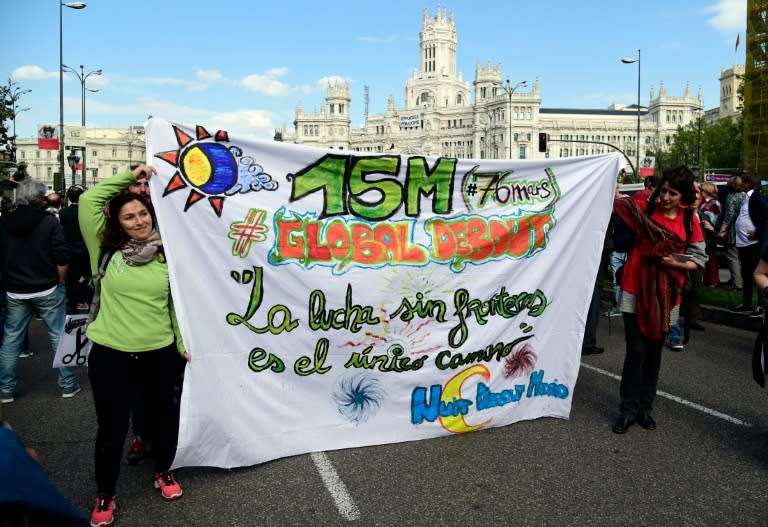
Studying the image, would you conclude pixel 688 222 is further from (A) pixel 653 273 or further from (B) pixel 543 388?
(B) pixel 543 388

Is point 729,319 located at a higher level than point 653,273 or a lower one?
lower

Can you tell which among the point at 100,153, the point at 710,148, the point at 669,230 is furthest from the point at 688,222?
the point at 100,153

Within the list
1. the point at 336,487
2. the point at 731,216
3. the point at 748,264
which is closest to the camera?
Result: the point at 336,487

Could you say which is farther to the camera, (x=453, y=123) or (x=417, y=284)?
(x=453, y=123)

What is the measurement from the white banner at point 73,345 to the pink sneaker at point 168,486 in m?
1.87

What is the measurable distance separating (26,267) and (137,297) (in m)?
2.66

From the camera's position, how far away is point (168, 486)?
11.9 ft

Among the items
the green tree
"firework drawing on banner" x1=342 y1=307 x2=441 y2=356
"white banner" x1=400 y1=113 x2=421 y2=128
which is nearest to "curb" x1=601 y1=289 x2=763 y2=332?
"firework drawing on banner" x1=342 y1=307 x2=441 y2=356

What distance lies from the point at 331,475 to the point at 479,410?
123cm

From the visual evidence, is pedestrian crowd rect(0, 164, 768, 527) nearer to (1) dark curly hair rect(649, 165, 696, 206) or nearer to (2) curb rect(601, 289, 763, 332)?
(1) dark curly hair rect(649, 165, 696, 206)

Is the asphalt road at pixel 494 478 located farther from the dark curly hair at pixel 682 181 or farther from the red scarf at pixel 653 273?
the dark curly hair at pixel 682 181

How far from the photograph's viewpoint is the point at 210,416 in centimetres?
371

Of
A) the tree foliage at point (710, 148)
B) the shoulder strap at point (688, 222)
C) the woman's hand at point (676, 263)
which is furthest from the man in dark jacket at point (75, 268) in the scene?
the tree foliage at point (710, 148)

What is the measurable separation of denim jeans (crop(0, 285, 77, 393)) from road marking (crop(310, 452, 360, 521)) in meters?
3.01
